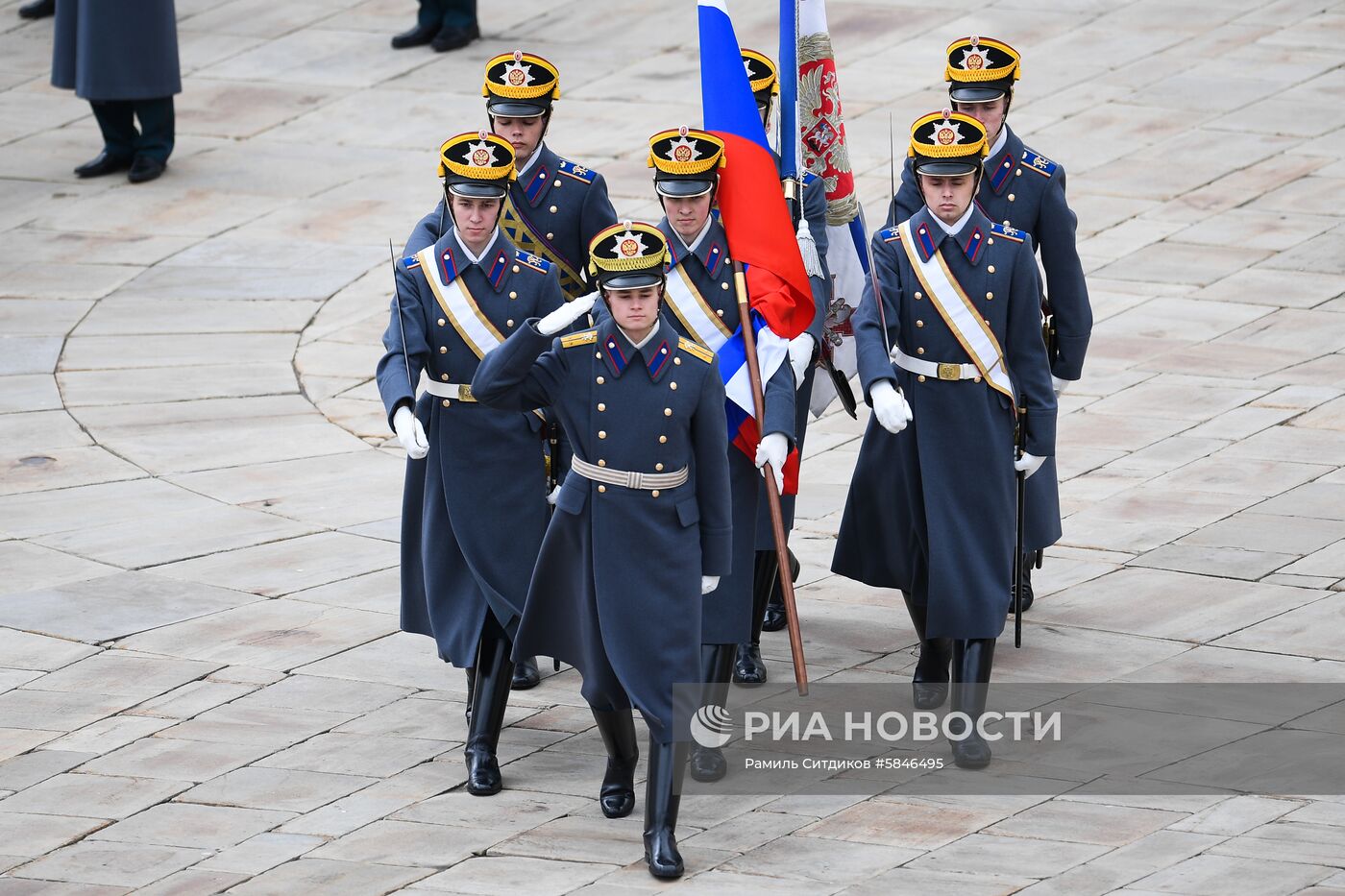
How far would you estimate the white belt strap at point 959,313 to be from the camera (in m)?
6.71

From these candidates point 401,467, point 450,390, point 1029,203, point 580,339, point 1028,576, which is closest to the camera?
point 580,339

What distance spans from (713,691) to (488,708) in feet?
2.23

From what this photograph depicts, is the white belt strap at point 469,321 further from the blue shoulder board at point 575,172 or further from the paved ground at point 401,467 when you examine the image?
the paved ground at point 401,467

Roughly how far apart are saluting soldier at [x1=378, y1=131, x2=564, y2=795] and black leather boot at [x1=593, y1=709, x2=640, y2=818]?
445 millimetres

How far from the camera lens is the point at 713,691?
6.61m

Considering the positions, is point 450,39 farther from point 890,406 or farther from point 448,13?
point 890,406

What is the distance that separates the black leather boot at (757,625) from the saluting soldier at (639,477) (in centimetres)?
102

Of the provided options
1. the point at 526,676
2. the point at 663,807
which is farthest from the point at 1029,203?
the point at 663,807

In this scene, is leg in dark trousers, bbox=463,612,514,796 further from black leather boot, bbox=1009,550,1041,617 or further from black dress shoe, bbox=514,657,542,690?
black leather boot, bbox=1009,550,1041,617

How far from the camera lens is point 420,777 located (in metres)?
6.61

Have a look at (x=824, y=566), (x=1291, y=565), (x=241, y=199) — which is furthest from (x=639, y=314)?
(x=241, y=199)

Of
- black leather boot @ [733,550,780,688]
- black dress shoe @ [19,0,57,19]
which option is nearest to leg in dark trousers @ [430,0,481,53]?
black dress shoe @ [19,0,57,19]

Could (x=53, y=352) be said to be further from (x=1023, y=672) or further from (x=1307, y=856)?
(x=1307, y=856)

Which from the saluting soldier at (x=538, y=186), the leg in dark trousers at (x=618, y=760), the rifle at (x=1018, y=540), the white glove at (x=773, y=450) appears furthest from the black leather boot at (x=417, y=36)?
the leg in dark trousers at (x=618, y=760)
